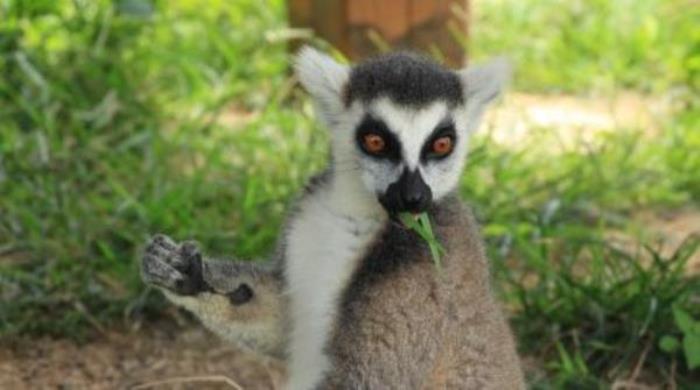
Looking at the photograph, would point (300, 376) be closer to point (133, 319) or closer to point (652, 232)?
point (133, 319)

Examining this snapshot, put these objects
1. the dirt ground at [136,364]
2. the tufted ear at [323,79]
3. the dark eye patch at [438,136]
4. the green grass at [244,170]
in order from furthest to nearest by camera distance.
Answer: the green grass at [244,170] < the dirt ground at [136,364] < the tufted ear at [323,79] < the dark eye patch at [438,136]

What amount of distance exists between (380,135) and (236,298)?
709mm

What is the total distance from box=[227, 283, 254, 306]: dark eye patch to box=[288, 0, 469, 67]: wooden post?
9.21ft

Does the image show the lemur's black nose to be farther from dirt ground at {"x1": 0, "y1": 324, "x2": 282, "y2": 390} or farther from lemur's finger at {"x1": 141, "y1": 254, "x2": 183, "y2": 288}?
dirt ground at {"x1": 0, "y1": 324, "x2": 282, "y2": 390}

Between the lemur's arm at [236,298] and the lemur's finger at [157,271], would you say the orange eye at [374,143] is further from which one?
the lemur's finger at [157,271]

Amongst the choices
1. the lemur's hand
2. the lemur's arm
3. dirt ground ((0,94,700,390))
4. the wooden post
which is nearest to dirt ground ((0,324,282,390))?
dirt ground ((0,94,700,390))

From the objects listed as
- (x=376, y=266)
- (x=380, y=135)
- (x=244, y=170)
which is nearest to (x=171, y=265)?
(x=376, y=266)

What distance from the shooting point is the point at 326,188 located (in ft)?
11.7

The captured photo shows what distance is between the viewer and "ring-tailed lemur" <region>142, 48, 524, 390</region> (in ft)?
10.7

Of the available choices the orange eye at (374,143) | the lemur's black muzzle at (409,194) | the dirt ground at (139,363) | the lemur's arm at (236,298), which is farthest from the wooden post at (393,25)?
the lemur's black muzzle at (409,194)

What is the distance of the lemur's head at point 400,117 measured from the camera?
3.25 meters

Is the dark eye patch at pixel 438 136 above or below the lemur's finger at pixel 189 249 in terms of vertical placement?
above

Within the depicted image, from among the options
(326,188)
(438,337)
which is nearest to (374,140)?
(326,188)

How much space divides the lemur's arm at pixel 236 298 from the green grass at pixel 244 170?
968 millimetres
